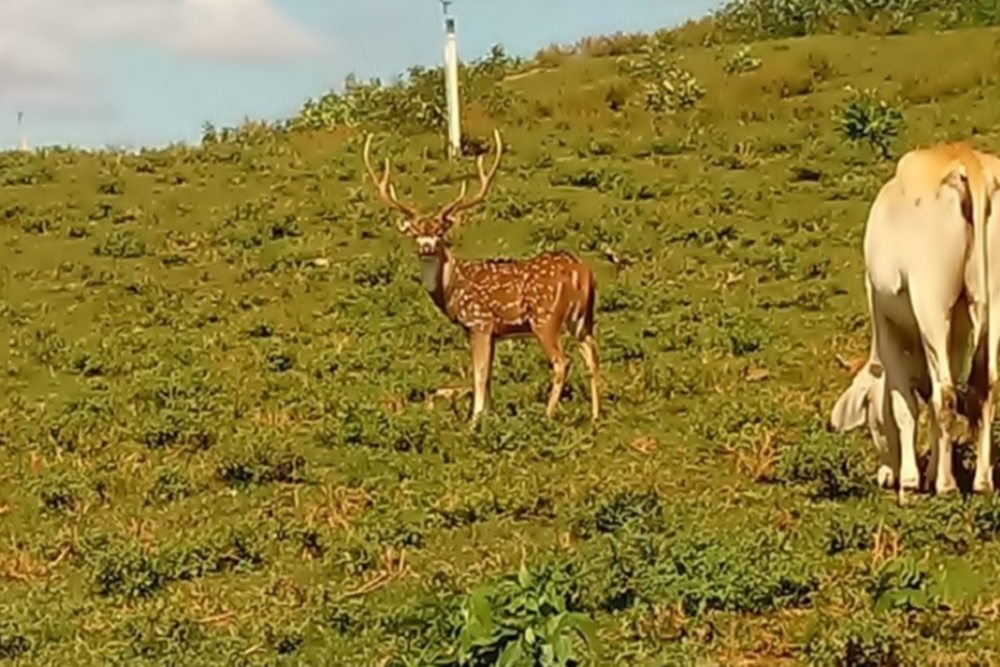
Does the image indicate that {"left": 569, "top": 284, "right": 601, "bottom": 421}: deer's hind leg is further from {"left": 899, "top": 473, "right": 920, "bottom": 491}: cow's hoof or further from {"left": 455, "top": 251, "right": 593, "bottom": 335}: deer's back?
{"left": 899, "top": 473, "right": 920, "bottom": 491}: cow's hoof

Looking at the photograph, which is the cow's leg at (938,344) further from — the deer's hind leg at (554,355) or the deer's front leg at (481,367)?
the deer's front leg at (481,367)

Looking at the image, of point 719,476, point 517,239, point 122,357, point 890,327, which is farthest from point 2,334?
point 890,327

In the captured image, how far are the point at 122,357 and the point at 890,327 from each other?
26.9 ft

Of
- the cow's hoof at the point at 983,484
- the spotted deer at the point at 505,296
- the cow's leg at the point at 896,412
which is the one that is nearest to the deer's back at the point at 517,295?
the spotted deer at the point at 505,296

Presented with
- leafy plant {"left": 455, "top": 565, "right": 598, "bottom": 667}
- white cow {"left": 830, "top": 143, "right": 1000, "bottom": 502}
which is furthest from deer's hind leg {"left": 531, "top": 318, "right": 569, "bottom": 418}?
leafy plant {"left": 455, "top": 565, "right": 598, "bottom": 667}

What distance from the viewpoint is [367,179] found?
77.5 feet

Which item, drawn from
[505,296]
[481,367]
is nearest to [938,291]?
[481,367]

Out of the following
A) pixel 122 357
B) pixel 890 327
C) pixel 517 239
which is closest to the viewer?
pixel 890 327

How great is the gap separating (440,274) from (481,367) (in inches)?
33.4

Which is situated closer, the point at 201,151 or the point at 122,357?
the point at 122,357

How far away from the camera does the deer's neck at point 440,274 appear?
14.5m

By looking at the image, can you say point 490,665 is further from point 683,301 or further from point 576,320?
point 683,301

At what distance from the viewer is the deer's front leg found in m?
13.9

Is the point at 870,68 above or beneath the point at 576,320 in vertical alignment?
above
